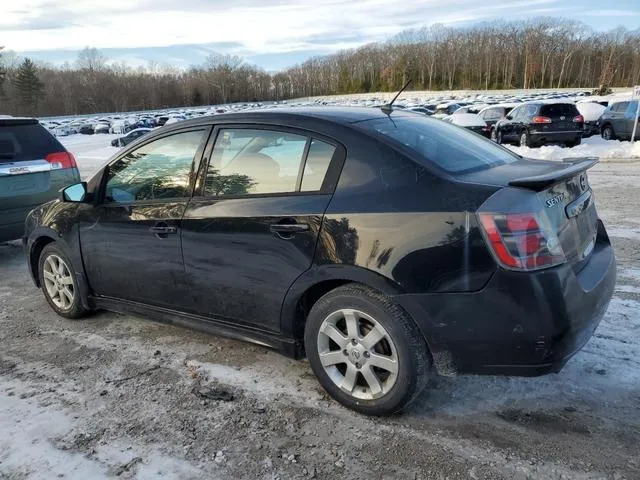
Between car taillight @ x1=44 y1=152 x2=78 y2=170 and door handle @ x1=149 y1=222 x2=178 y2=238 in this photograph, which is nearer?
door handle @ x1=149 y1=222 x2=178 y2=238

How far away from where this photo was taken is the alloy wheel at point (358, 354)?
2877 mm

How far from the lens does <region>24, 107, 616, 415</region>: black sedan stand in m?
2.59

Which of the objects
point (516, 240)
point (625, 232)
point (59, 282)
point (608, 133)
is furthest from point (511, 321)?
point (608, 133)

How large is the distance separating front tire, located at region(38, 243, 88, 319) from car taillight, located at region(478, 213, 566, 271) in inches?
129

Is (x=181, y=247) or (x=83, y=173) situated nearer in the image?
(x=181, y=247)

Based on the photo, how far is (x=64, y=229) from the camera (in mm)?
4344

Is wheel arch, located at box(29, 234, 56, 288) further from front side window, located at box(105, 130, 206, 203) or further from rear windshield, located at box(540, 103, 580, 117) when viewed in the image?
rear windshield, located at box(540, 103, 580, 117)

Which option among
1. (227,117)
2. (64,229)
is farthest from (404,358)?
(64,229)

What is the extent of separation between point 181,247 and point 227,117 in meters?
0.90

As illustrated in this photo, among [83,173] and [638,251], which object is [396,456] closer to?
[638,251]

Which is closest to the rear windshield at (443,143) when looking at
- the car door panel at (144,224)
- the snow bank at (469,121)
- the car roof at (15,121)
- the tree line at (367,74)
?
the car door panel at (144,224)

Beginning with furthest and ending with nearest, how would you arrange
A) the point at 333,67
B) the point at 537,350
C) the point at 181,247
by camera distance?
the point at 333,67
the point at 181,247
the point at 537,350

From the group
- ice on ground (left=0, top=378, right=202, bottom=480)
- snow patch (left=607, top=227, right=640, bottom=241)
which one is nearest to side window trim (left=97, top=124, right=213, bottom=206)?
ice on ground (left=0, top=378, right=202, bottom=480)

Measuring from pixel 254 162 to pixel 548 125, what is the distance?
16.3 metres
